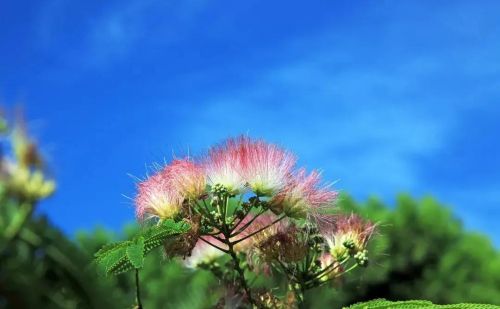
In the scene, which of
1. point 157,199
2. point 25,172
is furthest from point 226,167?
point 25,172

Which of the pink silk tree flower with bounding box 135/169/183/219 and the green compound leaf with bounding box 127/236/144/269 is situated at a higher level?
the pink silk tree flower with bounding box 135/169/183/219

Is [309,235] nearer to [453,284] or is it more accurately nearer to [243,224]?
[243,224]

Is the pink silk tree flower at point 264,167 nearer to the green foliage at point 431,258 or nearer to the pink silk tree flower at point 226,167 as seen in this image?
the pink silk tree flower at point 226,167

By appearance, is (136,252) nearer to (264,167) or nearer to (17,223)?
(264,167)

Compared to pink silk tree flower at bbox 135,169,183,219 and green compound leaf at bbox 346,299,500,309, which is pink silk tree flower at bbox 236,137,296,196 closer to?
pink silk tree flower at bbox 135,169,183,219

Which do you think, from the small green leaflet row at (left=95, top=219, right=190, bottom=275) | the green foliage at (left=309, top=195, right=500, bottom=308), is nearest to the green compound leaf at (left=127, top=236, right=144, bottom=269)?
the small green leaflet row at (left=95, top=219, right=190, bottom=275)

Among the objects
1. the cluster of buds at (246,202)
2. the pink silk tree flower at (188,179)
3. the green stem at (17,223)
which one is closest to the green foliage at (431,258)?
the green stem at (17,223)

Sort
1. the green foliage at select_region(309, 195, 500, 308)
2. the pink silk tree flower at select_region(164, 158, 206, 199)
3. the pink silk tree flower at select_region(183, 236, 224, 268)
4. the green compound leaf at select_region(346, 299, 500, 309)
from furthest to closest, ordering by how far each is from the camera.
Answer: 1. the green foliage at select_region(309, 195, 500, 308)
2. the pink silk tree flower at select_region(183, 236, 224, 268)
3. the pink silk tree flower at select_region(164, 158, 206, 199)
4. the green compound leaf at select_region(346, 299, 500, 309)

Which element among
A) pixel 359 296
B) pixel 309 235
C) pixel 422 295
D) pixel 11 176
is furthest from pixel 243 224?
pixel 422 295
